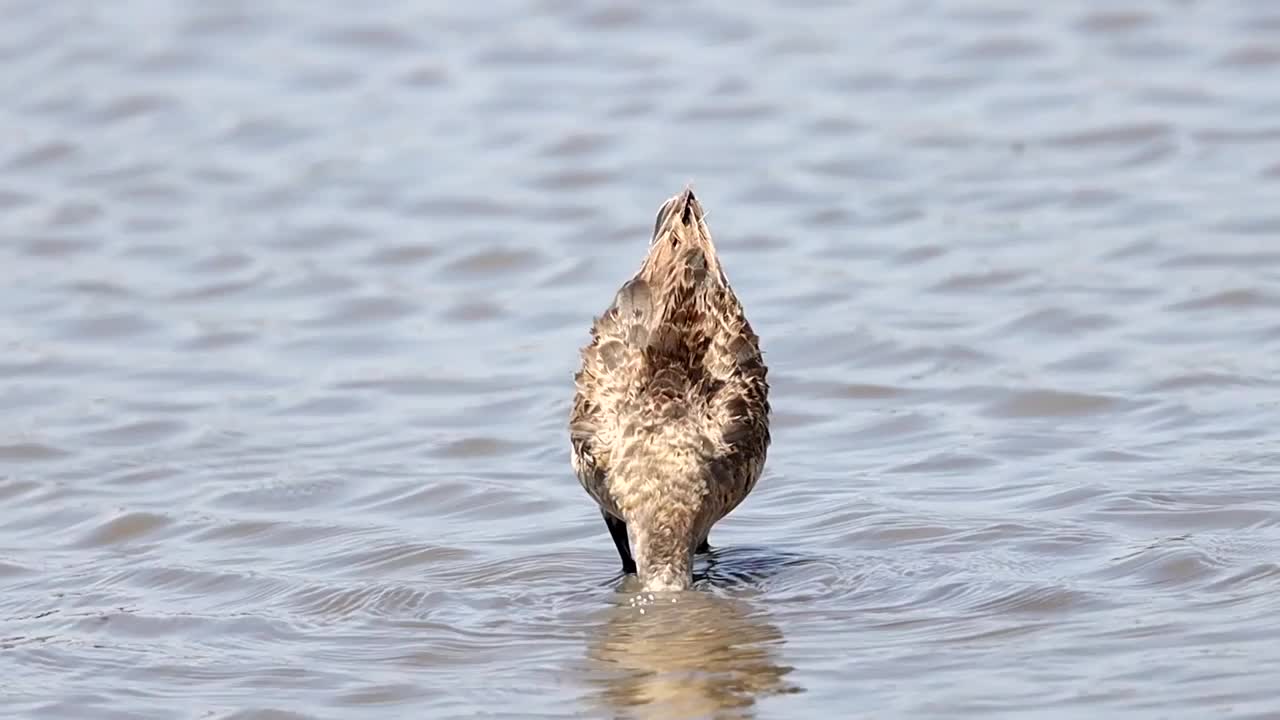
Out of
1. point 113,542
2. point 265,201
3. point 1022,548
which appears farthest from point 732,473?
point 265,201

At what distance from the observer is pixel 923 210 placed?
13.1 m

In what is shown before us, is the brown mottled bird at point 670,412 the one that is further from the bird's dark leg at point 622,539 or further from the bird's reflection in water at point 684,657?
the bird's reflection in water at point 684,657

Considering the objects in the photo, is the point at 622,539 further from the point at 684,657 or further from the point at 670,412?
the point at 684,657

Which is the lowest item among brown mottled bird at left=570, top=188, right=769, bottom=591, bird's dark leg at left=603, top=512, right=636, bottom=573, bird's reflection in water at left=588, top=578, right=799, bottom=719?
bird's reflection in water at left=588, top=578, right=799, bottom=719

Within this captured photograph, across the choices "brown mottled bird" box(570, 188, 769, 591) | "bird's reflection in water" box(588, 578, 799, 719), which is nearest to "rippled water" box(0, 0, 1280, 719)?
"bird's reflection in water" box(588, 578, 799, 719)

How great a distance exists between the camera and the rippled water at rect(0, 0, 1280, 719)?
7250 millimetres

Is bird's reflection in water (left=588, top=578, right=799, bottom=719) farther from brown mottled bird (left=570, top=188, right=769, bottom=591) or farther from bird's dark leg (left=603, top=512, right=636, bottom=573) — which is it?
bird's dark leg (left=603, top=512, right=636, bottom=573)

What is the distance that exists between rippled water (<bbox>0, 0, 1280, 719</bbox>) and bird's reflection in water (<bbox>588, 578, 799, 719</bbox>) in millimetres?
24

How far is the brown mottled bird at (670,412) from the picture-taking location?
795 cm

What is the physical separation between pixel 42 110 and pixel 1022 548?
31.9ft

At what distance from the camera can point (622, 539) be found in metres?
8.30

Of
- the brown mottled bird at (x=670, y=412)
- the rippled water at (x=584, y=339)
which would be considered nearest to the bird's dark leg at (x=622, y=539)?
the brown mottled bird at (x=670, y=412)

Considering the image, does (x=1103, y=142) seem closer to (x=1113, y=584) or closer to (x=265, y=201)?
(x=265, y=201)

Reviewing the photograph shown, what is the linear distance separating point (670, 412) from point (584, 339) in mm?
3360
